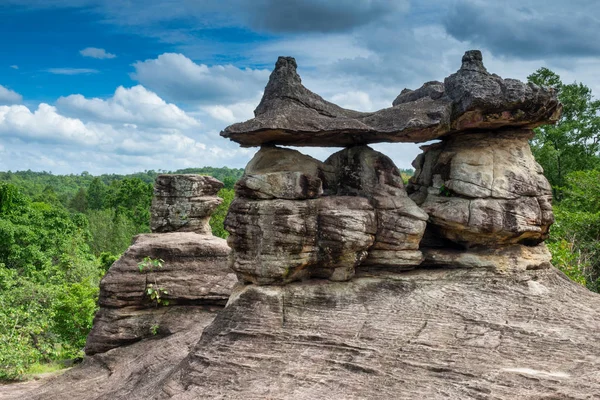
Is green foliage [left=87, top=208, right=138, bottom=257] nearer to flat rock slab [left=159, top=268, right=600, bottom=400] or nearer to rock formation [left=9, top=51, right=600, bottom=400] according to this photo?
rock formation [left=9, top=51, right=600, bottom=400]

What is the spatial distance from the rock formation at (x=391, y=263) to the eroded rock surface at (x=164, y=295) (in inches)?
143

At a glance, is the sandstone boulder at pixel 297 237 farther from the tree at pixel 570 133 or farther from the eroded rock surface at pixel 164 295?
the tree at pixel 570 133

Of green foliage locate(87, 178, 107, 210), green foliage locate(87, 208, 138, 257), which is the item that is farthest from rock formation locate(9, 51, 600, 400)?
green foliage locate(87, 178, 107, 210)

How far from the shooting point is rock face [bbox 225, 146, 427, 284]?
1288cm

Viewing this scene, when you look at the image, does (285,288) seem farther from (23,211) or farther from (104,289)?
(23,211)

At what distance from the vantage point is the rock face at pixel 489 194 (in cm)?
1342

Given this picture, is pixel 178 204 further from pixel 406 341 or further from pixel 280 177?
pixel 406 341

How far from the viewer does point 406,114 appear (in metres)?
13.8

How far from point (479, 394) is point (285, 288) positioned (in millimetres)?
5053

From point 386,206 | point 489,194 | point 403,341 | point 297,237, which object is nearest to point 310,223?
point 297,237

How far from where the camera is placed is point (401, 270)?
13.8 metres

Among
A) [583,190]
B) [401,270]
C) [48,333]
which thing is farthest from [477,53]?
[48,333]

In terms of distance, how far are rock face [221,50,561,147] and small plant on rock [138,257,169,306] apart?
23.8 feet

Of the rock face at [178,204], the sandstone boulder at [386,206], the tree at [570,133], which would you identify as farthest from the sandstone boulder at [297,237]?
the tree at [570,133]
